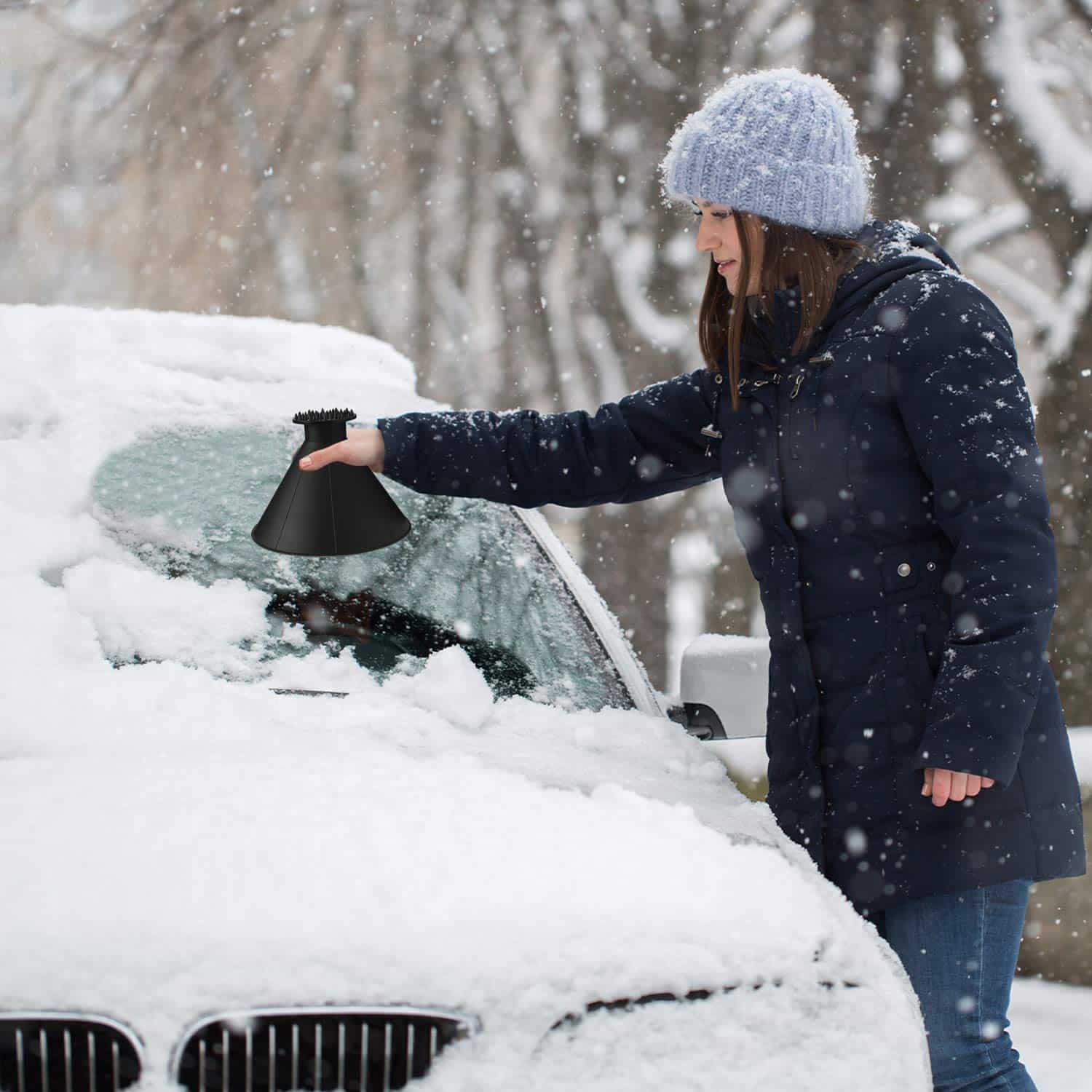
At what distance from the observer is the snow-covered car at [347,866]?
1.29 meters

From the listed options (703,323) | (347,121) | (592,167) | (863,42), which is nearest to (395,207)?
(347,121)

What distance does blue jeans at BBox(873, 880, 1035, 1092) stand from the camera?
5.73 feet

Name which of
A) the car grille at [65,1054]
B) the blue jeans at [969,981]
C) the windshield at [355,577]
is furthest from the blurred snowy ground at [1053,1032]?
the car grille at [65,1054]

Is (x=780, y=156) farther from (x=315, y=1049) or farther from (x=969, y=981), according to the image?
(x=315, y=1049)

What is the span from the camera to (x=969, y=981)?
1742 mm

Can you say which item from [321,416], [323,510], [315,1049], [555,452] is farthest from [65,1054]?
[555,452]

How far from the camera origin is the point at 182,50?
23.7 feet

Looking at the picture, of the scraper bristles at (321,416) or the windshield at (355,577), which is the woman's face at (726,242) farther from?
the windshield at (355,577)

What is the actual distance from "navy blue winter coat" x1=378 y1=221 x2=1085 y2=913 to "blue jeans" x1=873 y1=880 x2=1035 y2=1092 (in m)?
0.05

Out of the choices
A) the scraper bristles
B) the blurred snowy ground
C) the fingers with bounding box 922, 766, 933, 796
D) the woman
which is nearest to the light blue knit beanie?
the woman

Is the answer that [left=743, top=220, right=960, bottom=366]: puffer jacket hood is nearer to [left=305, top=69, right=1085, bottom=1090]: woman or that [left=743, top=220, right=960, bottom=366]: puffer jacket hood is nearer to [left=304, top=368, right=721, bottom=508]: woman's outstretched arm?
[left=305, top=69, right=1085, bottom=1090]: woman

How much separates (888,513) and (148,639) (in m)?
1.20

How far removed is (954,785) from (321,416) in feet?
3.94

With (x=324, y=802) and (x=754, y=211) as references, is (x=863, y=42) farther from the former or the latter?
(x=324, y=802)
